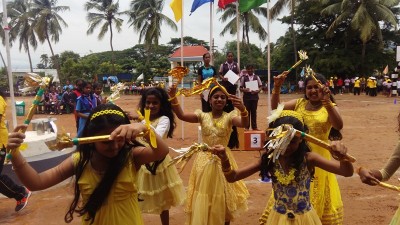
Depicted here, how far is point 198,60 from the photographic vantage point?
44.6 m

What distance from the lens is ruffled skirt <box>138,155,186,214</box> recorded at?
454cm

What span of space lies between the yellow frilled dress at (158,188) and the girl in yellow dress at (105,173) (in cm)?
175

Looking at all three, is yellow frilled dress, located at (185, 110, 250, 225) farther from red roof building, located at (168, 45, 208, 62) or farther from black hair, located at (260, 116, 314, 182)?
red roof building, located at (168, 45, 208, 62)

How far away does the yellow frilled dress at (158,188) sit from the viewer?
4535 mm

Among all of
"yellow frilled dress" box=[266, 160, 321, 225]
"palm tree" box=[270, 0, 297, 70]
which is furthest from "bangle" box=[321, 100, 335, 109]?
"palm tree" box=[270, 0, 297, 70]

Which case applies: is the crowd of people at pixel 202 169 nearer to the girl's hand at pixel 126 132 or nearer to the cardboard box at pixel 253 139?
the girl's hand at pixel 126 132

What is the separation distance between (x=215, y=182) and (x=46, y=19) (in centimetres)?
4616

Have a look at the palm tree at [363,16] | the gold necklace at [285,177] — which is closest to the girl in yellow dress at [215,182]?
the gold necklace at [285,177]

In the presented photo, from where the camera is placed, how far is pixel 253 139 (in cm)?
902

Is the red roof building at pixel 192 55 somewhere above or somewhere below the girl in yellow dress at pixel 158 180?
above

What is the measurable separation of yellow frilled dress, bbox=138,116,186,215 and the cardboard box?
152 inches

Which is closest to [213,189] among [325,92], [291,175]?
[291,175]

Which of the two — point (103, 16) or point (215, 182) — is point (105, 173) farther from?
point (103, 16)

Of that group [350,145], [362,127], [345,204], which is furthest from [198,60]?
[345,204]
